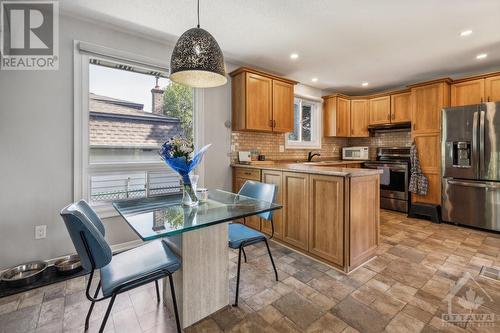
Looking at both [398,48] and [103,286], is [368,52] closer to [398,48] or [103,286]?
[398,48]

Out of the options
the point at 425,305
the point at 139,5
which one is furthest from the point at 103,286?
the point at 139,5

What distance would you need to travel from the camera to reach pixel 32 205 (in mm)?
2260

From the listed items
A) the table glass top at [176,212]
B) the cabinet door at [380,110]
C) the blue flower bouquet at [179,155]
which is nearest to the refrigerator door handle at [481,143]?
the cabinet door at [380,110]

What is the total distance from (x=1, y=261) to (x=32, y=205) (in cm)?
54

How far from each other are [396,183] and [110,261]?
468 centimetres

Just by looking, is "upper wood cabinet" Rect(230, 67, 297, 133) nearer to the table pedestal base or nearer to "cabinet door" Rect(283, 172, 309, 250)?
"cabinet door" Rect(283, 172, 309, 250)

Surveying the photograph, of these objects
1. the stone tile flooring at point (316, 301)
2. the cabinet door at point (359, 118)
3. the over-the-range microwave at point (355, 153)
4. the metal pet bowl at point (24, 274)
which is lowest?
the stone tile flooring at point (316, 301)

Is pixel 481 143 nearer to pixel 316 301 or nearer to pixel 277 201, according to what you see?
pixel 277 201

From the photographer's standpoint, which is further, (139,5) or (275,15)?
(275,15)

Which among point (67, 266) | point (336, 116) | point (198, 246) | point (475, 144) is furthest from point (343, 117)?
point (67, 266)

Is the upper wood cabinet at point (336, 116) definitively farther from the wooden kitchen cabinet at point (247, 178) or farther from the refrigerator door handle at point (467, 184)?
the wooden kitchen cabinet at point (247, 178)

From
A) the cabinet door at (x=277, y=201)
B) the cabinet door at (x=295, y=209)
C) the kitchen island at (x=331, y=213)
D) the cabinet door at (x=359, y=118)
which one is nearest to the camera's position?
the kitchen island at (x=331, y=213)

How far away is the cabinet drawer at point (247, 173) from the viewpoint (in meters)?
3.24

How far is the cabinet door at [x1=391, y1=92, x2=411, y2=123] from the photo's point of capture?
4.43 m
